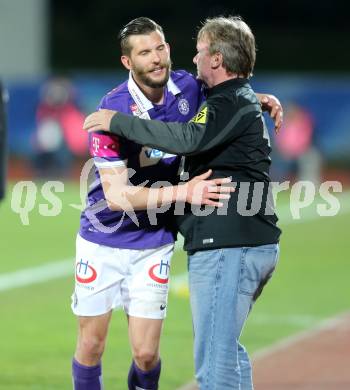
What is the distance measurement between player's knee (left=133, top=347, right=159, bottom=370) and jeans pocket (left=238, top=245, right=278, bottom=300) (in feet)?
2.67

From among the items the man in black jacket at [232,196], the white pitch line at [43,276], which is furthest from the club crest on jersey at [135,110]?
the white pitch line at [43,276]

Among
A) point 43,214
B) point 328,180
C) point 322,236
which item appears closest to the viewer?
point 322,236

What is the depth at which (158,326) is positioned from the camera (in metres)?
6.18

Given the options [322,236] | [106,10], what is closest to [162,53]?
[322,236]

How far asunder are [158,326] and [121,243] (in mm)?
509

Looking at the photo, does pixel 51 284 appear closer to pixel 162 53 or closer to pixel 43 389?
pixel 43 389

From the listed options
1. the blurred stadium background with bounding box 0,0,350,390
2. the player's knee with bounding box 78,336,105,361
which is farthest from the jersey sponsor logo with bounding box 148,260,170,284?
the blurred stadium background with bounding box 0,0,350,390

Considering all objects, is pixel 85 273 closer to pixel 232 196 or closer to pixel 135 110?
pixel 135 110

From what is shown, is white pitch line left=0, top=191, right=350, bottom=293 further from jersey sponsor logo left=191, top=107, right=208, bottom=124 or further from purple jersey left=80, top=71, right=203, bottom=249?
jersey sponsor logo left=191, top=107, right=208, bottom=124

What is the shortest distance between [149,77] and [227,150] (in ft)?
2.18

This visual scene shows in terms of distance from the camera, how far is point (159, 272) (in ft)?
20.2

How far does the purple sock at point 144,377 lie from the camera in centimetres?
627

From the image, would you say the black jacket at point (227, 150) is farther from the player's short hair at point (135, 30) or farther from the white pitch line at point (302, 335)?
the white pitch line at point (302, 335)

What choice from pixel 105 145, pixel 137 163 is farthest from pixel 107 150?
pixel 137 163
